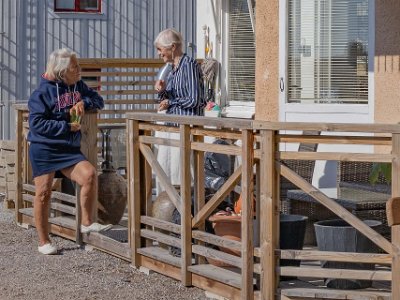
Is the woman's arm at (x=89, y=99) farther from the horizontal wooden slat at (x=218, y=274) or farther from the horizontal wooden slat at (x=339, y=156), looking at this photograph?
the horizontal wooden slat at (x=339, y=156)

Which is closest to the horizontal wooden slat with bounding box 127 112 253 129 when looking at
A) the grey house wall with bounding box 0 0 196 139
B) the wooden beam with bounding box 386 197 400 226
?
the wooden beam with bounding box 386 197 400 226

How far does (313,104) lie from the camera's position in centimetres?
1112

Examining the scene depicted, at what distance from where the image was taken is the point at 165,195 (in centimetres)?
845

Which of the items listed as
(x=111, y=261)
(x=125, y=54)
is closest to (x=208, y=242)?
(x=111, y=261)

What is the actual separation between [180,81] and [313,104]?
2.66 meters

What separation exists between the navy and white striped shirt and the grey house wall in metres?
11.1

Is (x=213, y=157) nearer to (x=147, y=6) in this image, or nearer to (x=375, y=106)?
(x=375, y=106)

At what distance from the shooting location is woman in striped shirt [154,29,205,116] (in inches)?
343

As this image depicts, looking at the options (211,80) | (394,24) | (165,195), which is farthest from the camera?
(211,80)

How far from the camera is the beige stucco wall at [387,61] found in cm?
1007

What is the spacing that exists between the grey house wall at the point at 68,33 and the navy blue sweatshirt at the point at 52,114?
35.6ft

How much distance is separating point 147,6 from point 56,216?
11337mm

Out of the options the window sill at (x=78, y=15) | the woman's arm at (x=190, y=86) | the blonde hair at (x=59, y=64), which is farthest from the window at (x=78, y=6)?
the woman's arm at (x=190, y=86)

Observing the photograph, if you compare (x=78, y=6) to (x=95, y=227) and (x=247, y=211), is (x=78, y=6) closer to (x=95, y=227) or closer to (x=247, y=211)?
(x=95, y=227)
